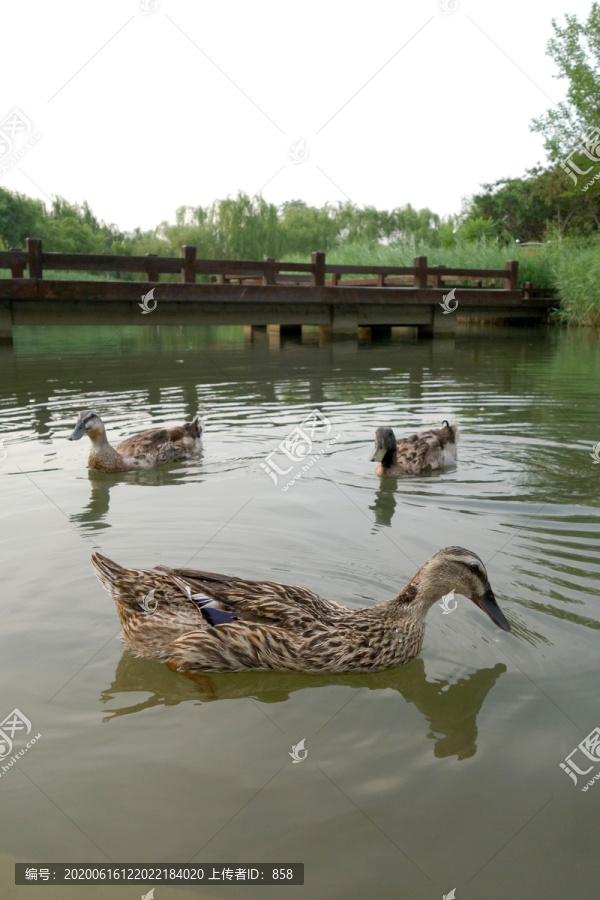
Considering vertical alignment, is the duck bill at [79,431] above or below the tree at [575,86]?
below

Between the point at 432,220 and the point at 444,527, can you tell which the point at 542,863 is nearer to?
the point at 444,527

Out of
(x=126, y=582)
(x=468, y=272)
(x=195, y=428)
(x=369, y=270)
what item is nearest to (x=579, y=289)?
(x=468, y=272)

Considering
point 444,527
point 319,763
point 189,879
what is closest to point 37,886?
point 189,879

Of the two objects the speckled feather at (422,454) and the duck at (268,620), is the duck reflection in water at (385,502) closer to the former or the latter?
the speckled feather at (422,454)

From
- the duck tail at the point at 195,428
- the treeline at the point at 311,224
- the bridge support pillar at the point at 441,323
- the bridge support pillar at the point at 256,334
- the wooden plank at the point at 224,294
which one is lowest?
the duck tail at the point at 195,428

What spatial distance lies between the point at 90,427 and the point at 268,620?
475 centimetres

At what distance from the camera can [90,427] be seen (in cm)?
812

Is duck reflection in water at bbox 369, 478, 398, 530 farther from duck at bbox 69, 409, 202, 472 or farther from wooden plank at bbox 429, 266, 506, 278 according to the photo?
wooden plank at bbox 429, 266, 506, 278

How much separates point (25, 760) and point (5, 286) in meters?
15.1

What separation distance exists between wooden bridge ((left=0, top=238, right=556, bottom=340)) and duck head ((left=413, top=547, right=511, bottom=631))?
548 inches

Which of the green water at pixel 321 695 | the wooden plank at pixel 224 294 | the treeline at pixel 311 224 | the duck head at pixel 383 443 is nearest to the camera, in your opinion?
the green water at pixel 321 695

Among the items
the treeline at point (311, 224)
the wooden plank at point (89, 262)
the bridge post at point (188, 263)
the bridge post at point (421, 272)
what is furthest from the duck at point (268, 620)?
the treeline at point (311, 224)

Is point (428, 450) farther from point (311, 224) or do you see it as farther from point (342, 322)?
point (311, 224)

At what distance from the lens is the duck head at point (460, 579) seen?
13.4 feet
